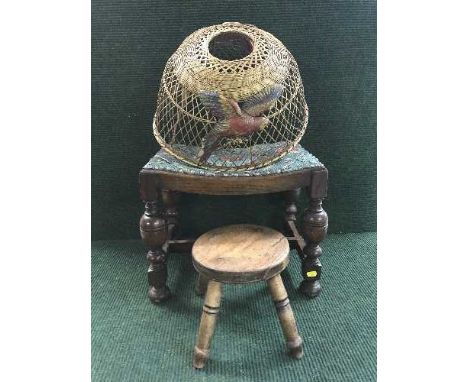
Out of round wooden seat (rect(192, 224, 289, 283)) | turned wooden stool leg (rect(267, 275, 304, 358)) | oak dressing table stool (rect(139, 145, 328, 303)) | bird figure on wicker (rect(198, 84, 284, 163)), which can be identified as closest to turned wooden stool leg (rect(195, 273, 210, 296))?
oak dressing table stool (rect(139, 145, 328, 303))

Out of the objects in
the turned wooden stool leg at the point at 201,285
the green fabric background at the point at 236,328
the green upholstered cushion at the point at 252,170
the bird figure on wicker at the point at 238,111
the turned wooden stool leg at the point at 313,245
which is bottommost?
the green fabric background at the point at 236,328

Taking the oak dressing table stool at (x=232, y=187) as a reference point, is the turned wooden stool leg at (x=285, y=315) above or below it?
below

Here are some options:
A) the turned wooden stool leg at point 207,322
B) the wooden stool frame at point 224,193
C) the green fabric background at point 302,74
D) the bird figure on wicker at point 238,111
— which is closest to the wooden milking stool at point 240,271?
the turned wooden stool leg at point 207,322

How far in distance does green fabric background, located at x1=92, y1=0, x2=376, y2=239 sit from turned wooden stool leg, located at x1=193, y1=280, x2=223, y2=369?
632 millimetres

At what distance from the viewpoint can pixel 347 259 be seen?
1446 millimetres

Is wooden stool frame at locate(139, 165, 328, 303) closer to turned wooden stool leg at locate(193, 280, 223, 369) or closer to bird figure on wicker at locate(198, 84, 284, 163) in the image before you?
bird figure on wicker at locate(198, 84, 284, 163)

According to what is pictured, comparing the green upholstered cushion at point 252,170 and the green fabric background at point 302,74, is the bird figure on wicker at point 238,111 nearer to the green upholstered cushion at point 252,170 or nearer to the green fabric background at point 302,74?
the green upholstered cushion at point 252,170

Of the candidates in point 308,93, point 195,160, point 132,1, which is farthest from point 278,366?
point 132,1

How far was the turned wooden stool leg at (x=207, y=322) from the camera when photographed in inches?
37.7

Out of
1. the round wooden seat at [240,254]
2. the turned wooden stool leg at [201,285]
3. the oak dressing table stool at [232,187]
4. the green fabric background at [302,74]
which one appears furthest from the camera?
the green fabric background at [302,74]

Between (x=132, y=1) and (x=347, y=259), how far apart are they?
1140mm

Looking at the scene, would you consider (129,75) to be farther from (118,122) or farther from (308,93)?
(308,93)

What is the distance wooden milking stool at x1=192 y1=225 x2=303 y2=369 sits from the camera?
3.05 ft

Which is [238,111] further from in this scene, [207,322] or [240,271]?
[207,322]
